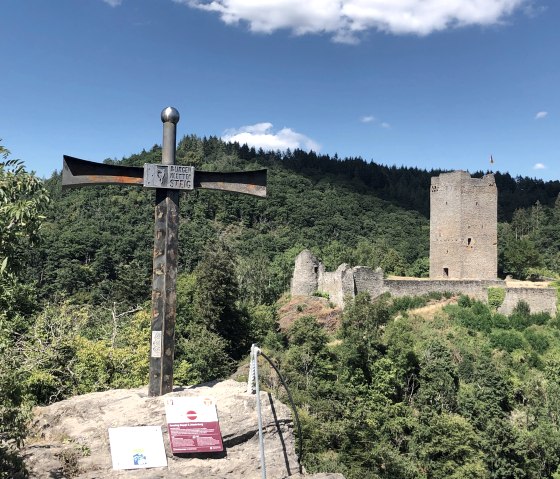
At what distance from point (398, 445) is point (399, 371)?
3922 mm

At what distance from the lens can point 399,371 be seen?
26.0 meters

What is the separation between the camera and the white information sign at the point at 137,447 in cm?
654

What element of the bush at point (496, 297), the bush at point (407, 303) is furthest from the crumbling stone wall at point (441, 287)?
the bush at point (407, 303)

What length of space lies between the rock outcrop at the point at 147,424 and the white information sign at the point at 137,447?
10 cm

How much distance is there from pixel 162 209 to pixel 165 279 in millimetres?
1057

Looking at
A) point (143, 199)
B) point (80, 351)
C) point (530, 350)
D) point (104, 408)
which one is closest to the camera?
point (104, 408)

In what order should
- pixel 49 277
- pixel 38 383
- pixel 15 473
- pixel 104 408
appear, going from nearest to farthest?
pixel 15 473 < pixel 104 408 < pixel 38 383 < pixel 49 277

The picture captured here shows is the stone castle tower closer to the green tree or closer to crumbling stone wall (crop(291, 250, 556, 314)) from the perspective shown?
crumbling stone wall (crop(291, 250, 556, 314))

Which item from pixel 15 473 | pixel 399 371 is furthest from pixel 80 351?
pixel 399 371

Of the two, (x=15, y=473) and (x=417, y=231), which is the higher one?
(x=417, y=231)

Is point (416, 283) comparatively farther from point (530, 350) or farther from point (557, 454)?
point (557, 454)

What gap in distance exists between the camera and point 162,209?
7.90m

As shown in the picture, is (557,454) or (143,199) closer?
(557,454)

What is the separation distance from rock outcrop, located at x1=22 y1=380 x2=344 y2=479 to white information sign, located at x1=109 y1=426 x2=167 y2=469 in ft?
0.32
